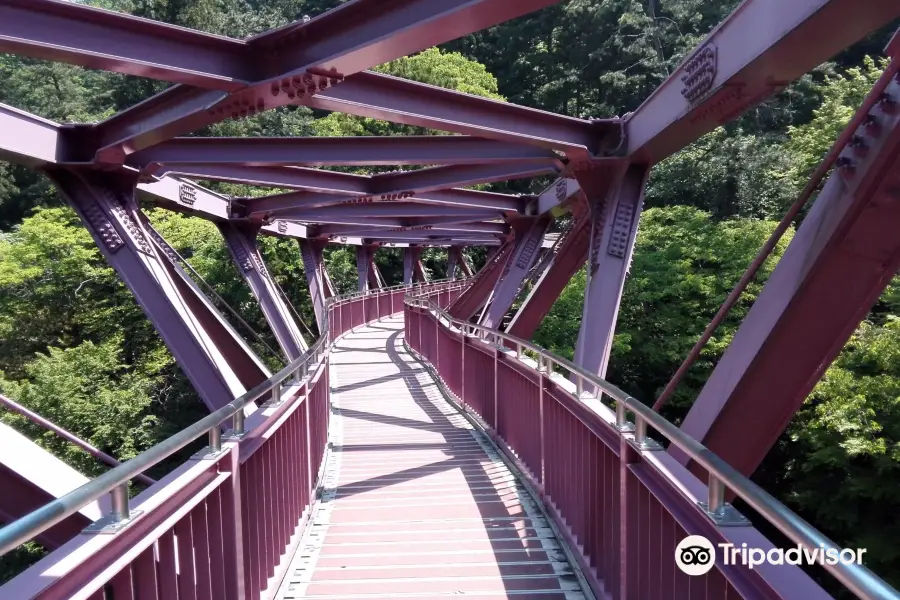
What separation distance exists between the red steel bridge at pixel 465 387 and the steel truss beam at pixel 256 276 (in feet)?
15.6

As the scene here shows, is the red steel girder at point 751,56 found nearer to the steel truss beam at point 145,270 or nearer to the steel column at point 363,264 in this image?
the steel truss beam at point 145,270

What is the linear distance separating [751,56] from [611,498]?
9.71 ft

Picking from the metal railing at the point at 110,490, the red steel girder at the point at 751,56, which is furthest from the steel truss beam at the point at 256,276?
the metal railing at the point at 110,490

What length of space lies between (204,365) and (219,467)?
544cm

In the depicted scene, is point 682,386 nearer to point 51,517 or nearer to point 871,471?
point 871,471

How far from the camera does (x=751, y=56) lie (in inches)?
192

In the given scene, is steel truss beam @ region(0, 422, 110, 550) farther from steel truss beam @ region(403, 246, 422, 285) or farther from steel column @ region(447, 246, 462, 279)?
steel column @ region(447, 246, 462, 279)

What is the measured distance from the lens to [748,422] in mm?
4898

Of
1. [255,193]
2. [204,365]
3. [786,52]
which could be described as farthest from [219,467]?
[255,193]

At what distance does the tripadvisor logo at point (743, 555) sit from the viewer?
1.76 m

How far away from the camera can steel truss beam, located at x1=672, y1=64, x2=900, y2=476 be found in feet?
12.9

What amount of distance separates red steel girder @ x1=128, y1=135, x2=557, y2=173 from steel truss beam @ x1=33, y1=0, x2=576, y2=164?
3362 millimetres

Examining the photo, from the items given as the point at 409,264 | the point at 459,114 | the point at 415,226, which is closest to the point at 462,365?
the point at 459,114

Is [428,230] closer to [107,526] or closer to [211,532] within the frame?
[211,532]
